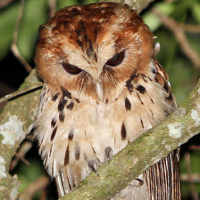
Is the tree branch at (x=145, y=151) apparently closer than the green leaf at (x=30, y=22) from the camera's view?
Yes

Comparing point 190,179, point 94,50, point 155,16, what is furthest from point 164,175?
point 155,16

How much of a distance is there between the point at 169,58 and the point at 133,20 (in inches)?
29.5

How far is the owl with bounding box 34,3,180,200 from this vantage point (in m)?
2.87

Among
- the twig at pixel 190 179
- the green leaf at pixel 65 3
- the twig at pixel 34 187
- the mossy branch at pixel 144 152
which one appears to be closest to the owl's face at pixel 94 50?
the mossy branch at pixel 144 152

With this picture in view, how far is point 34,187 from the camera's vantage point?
4.21m

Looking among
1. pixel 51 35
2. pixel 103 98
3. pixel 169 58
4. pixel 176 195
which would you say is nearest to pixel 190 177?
pixel 176 195

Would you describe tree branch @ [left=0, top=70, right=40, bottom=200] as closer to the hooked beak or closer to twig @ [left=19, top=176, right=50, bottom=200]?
twig @ [left=19, top=176, right=50, bottom=200]

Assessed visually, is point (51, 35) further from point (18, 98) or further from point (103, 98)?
point (18, 98)

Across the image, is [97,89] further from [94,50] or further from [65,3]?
[65,3]

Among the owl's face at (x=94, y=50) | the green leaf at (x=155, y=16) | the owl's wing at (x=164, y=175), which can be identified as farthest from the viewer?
the green leaf at (x=155, y=16)

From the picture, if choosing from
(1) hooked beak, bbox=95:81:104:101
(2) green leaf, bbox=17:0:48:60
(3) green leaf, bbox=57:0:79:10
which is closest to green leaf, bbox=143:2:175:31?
(3) green leaf, bbox=57:0:79:10

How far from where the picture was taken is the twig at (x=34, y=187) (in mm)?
4172

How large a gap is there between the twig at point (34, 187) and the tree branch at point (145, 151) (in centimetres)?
169

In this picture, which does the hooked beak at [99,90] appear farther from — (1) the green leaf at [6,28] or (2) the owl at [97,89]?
(1) the green leaf at [6,28]
